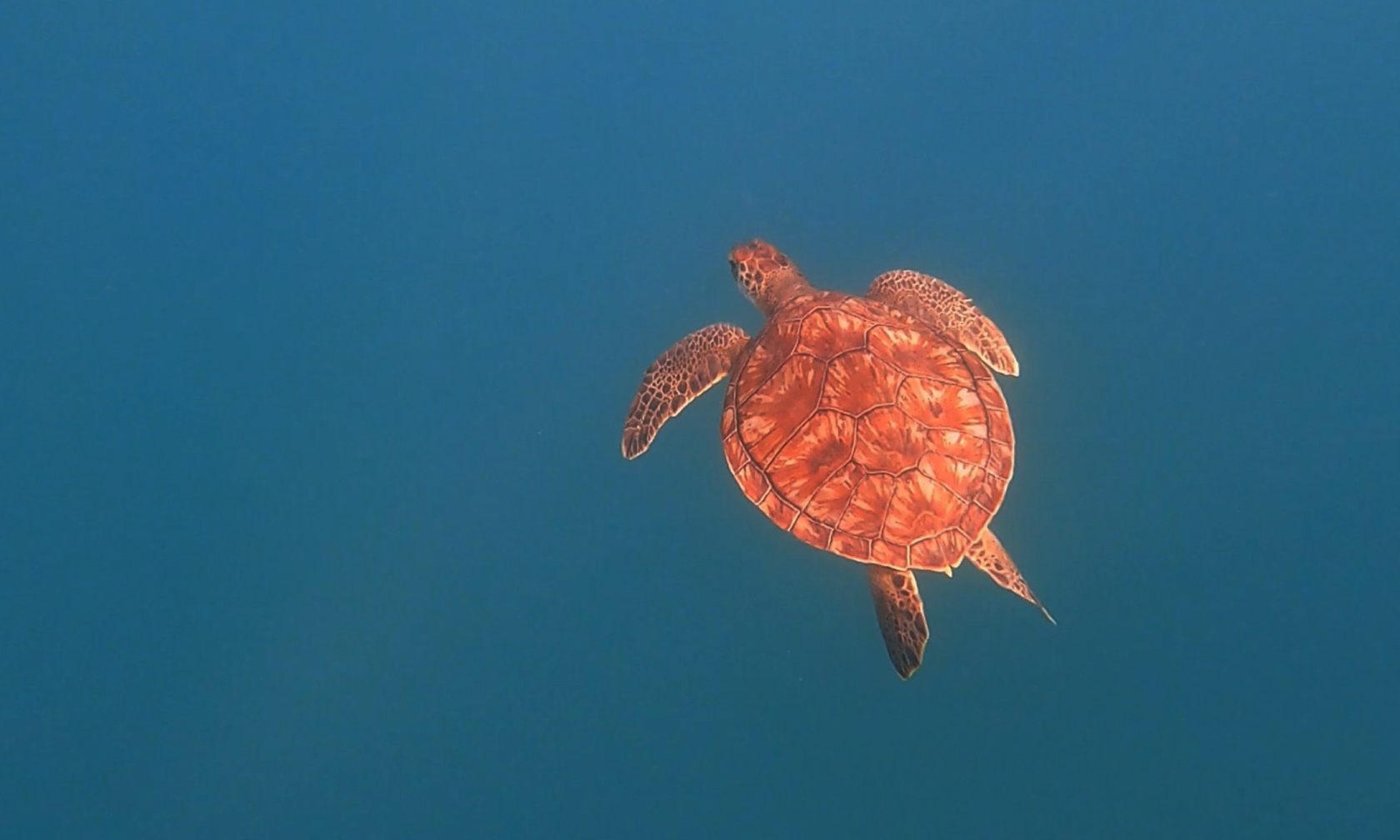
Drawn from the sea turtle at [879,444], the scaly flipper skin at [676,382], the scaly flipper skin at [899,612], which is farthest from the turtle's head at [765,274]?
the scaly flipper skin at [899,612]

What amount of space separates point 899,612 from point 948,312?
1.56m

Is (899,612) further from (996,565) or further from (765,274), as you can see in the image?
(765,274)

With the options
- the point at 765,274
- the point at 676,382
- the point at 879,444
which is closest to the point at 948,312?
the point at 765,274

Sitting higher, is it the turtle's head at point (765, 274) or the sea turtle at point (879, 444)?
the turtle's head at point (765, 274)

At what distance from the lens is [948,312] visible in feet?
12.8

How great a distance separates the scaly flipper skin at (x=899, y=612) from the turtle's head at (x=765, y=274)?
1504 millimetres

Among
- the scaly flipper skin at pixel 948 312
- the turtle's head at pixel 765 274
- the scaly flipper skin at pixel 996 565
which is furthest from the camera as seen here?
the turtle's head at pixel 765 274

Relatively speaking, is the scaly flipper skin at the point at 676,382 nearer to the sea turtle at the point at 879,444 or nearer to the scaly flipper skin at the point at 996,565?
the sea turtle at the point at 879,444

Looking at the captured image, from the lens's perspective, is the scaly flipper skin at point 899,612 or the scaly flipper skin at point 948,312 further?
the scaly flipper skin at point 948,312

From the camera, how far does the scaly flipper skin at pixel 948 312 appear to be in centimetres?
382

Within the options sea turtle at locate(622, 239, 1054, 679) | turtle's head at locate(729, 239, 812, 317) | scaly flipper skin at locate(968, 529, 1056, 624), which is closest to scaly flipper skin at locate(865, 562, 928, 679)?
sea turtle at locate(622, 239, 1054, 679)

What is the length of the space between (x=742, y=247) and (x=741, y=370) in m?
0.97

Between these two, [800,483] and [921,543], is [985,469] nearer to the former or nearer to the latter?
[921,543]

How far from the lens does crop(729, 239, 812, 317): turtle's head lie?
13.4 ft
